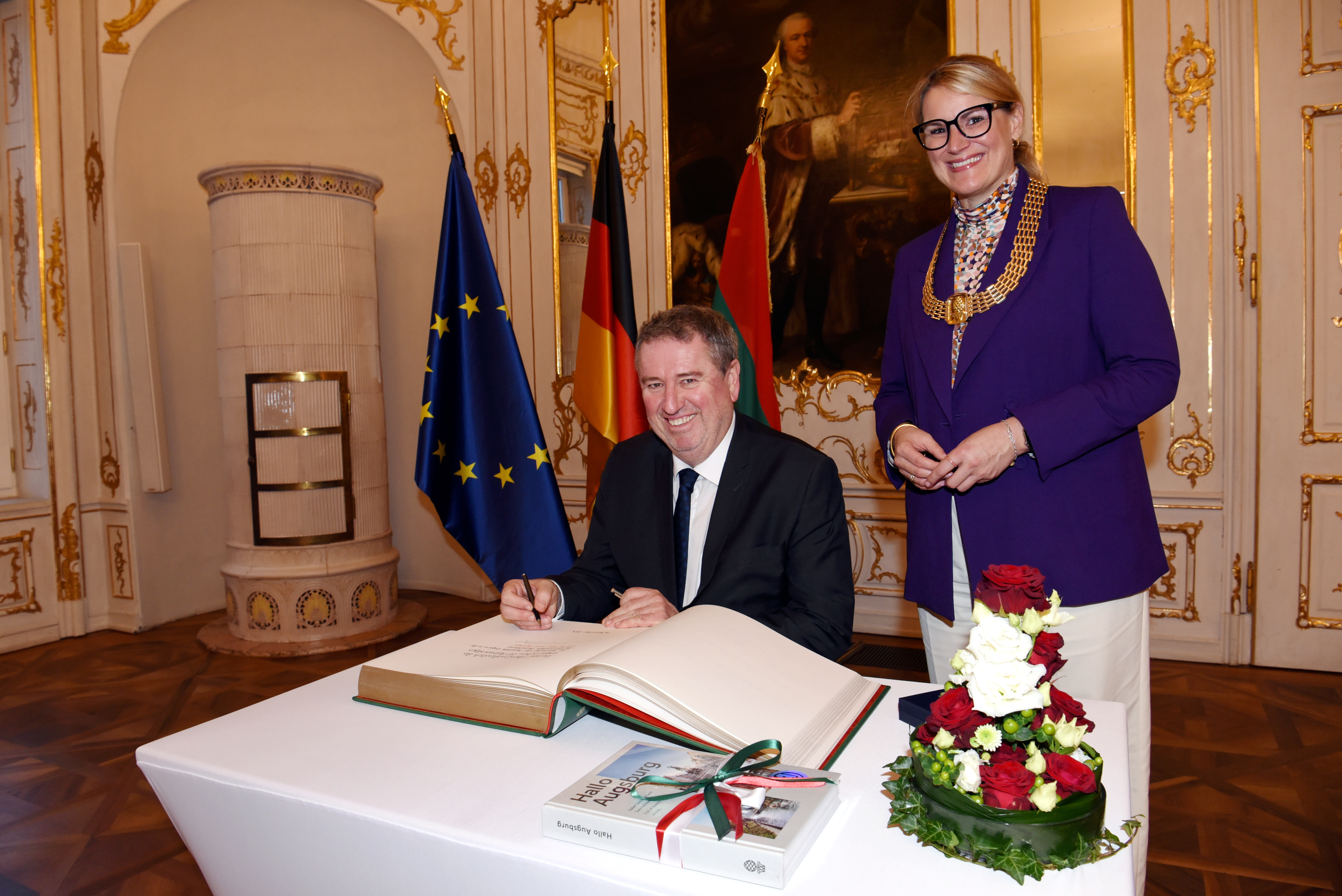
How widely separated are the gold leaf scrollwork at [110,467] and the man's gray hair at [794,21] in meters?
4.76

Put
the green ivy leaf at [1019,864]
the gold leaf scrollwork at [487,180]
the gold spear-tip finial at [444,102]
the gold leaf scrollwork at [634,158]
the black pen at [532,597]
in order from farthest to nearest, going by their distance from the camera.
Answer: the gold leaf scrollwork at [487,180]
the gold leaf scrollwork at [634,158]
the gold spear-tip finial at [444,102]
the black pen at [532,597]
the green ivy leaf at [1019,864]

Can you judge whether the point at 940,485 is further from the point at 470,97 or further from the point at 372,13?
the point at 372,13

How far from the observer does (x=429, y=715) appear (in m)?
1.29

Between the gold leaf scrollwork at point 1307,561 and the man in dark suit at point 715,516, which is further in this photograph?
the gold leaf scrollwork at point 1307,561

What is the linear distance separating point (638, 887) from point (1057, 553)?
1.06 meters

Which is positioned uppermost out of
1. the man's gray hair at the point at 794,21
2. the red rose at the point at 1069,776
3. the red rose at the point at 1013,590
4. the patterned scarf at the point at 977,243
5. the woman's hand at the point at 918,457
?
the man's gray hair at the point at 794,21

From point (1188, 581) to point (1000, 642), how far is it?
4.28m

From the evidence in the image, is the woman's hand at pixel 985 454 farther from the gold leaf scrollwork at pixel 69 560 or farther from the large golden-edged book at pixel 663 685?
the gold leaf scrollwork at pixel 69 560

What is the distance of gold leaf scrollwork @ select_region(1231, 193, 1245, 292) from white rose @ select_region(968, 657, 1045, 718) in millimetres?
4303

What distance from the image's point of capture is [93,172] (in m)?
5.36

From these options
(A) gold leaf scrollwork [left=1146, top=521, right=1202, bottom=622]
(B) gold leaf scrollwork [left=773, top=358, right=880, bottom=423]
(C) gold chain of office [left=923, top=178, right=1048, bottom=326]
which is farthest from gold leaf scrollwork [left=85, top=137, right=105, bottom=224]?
(A) gold leaf scrollwork [left=1146, top=521, right=1202, bottom=622]

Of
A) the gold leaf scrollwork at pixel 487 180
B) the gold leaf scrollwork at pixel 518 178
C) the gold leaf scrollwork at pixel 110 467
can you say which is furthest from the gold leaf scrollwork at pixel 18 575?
the gold leaf scrollwork at pixel 518 178

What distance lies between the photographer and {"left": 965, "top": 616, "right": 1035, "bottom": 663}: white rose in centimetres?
82

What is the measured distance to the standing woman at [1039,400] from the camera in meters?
1.54
